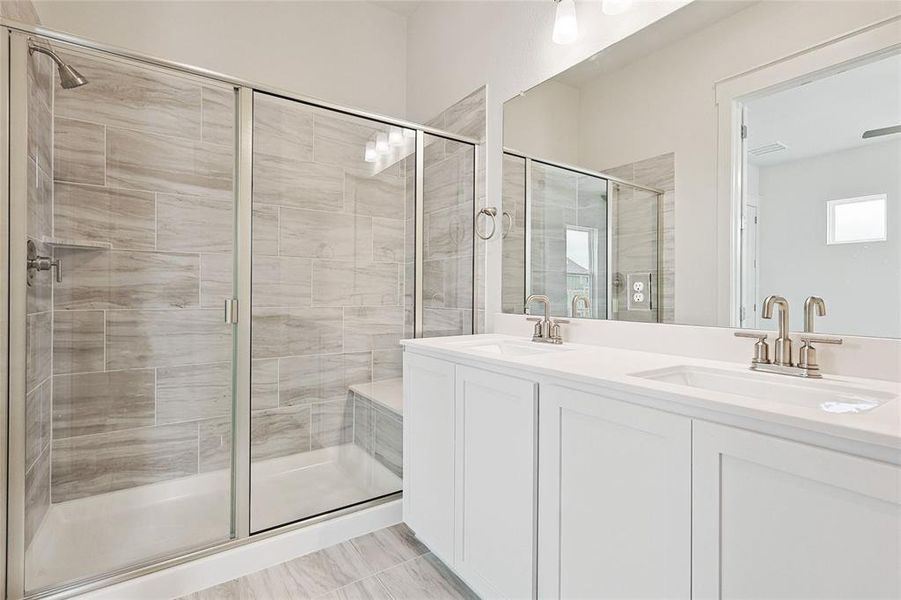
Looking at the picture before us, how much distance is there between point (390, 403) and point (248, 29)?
2140mm

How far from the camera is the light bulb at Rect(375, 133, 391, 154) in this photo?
2.08m

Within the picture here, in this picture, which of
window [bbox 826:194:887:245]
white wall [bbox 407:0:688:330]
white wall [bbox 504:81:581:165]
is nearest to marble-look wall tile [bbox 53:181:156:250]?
white wall [bbox 407:0:688:330]

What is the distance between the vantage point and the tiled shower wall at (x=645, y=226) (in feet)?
4.77

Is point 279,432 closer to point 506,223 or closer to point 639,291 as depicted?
point 506,223

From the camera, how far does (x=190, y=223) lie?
1.80 meters

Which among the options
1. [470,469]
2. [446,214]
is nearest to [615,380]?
[470,469]

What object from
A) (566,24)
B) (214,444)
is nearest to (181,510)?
(214,444)

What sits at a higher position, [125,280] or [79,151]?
[79,151]

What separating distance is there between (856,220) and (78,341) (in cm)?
244

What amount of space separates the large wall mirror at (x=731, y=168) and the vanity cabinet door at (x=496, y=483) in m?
0.61

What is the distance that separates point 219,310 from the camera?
1.73 metres

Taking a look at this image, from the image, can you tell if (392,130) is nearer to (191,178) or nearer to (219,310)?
(191,178)

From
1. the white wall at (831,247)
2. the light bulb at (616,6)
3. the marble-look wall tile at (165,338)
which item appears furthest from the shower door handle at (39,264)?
the white wall at (831,247)

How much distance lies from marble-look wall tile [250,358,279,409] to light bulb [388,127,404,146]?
1134mm
